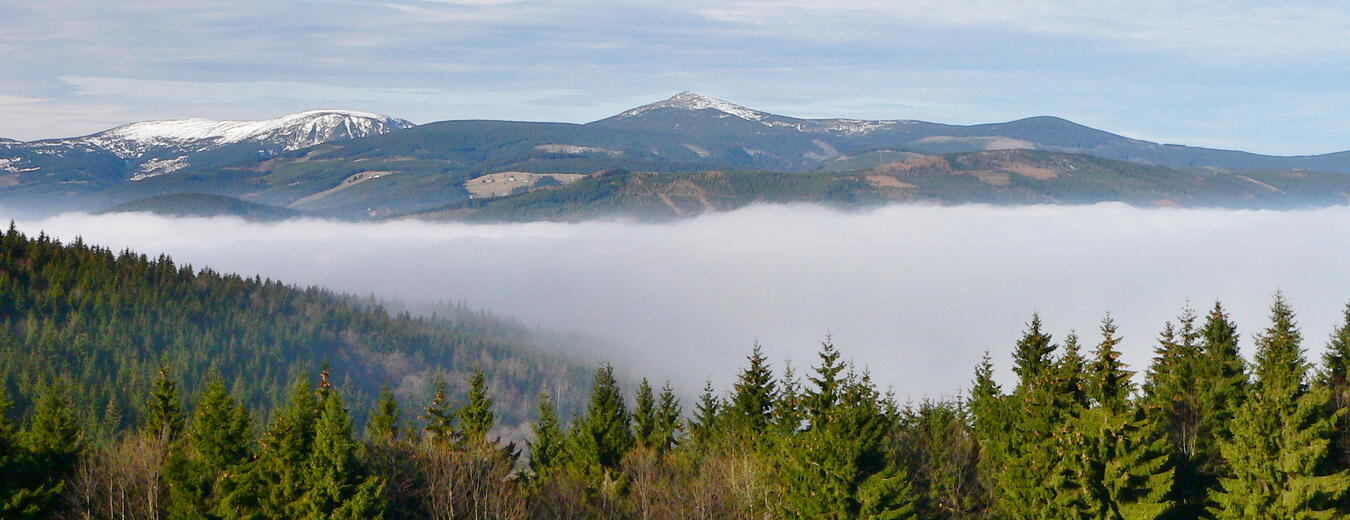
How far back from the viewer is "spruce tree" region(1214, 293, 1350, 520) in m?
48.0

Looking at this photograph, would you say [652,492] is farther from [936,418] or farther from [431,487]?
[936,418]

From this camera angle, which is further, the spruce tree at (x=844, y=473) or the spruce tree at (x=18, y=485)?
the spruce tree at (x=18, y=485)

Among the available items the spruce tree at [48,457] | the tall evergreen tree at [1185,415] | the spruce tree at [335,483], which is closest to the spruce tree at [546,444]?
the spruce tree at [335,483]

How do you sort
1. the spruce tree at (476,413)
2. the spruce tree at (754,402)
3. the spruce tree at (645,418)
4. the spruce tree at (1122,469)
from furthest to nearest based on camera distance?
the spruce tree at (645,418)
the spruce tree at (476,413)
the spruce tree at (754,402)
the spruce tree at (1122,469)

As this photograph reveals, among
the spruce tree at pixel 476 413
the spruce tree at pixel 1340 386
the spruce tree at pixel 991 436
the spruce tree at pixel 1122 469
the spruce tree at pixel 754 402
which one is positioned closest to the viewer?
the spruce tree at pixel 1122 469

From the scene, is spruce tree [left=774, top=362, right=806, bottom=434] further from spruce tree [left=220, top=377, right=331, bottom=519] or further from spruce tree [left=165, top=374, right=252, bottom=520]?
spruce tree [left=165, top=374, right=252, bottom=520]

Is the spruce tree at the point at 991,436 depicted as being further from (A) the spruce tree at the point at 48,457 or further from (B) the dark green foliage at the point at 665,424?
(A) the spruce tree at the point at 48,457

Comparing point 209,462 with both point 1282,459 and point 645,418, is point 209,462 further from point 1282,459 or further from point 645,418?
point 1282,459

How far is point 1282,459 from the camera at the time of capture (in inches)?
1919

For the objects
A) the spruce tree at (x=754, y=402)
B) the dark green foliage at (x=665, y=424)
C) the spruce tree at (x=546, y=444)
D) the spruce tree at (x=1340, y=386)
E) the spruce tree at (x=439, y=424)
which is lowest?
the spruce tree at (x=546, y=444)

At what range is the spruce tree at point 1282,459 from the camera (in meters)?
48.0

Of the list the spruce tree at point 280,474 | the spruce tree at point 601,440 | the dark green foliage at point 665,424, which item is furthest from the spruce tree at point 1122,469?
the dark green foliage at point 665,424

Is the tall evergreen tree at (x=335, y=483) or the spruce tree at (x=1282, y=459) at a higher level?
the spruce tree at (x=1282, y=459)

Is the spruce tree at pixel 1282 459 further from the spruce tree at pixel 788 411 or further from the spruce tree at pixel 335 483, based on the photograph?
the spruce tree at pixel 335 483
